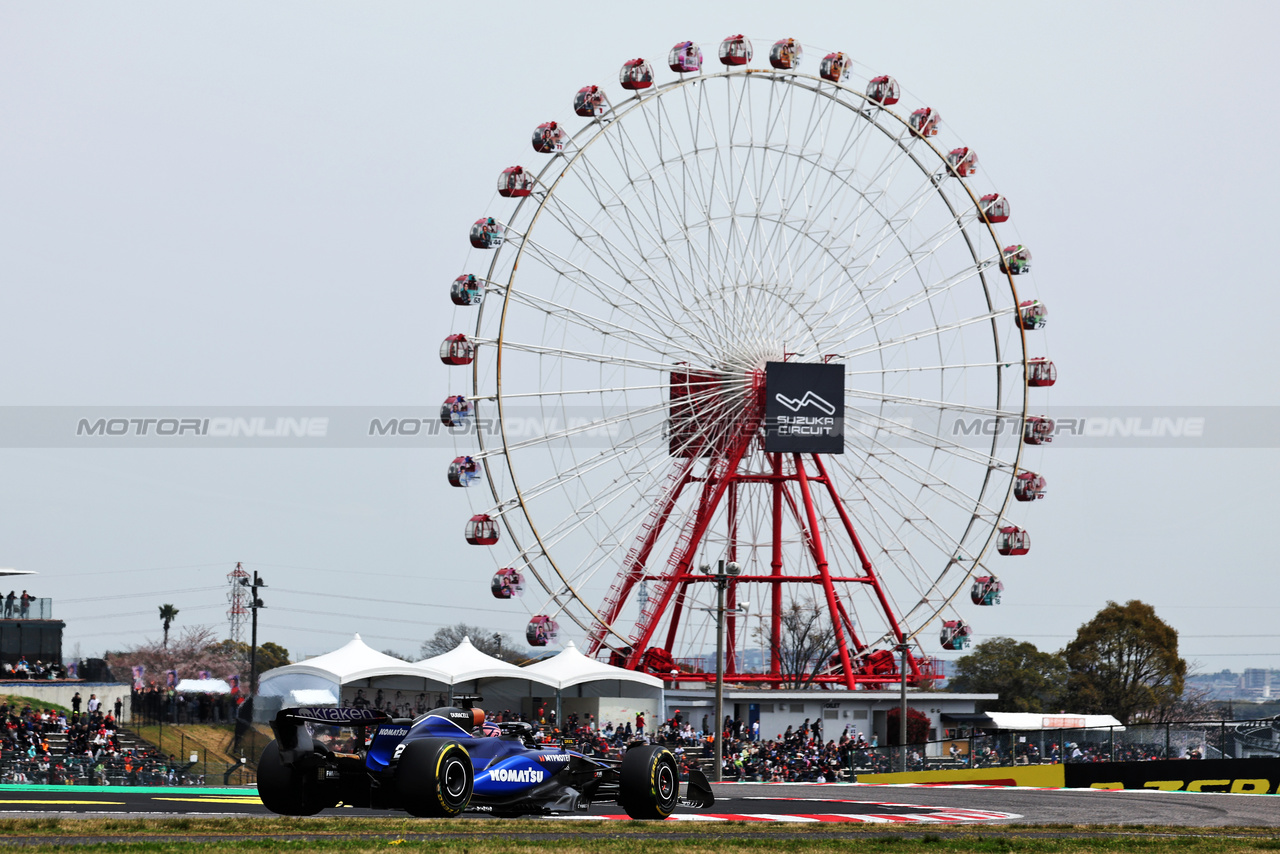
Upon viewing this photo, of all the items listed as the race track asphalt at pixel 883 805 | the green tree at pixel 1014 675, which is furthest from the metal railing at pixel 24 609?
the green tree at pixel 1014 675

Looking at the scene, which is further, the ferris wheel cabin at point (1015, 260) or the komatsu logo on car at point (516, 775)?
the ferris wheel cabin at point (1015, 260)

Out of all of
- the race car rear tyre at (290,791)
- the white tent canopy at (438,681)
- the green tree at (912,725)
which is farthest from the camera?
the green tree at (912,725)

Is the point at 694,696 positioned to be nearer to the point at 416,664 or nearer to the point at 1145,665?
the point at 416,664

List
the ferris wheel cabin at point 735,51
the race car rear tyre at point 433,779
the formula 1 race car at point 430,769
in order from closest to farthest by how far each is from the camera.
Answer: the race car rear tyre at point 433,779
the formula 1 race car at point 430,769
the ferris wheel cabin at point 735,51

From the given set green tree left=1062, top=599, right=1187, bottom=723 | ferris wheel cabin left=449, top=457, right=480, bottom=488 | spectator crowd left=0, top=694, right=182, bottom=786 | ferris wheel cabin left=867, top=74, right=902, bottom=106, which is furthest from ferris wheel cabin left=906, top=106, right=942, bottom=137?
green tree left=1062, top=599, right=1187, bottom=723

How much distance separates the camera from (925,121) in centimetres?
4828

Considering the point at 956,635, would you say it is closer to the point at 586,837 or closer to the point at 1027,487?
the point at 1027,487

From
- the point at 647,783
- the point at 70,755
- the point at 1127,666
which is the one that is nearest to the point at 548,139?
the point at 70,755

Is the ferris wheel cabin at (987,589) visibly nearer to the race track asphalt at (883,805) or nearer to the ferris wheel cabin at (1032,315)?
the ferris wheel cabin at (1032,315)

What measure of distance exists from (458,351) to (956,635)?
18750 millimetres

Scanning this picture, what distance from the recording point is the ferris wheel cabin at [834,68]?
155 feet

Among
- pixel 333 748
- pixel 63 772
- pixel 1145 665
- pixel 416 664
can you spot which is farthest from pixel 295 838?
pixel 1145 665

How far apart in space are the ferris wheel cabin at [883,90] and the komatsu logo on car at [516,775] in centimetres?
3473

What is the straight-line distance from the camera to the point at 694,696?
49.8 metres
